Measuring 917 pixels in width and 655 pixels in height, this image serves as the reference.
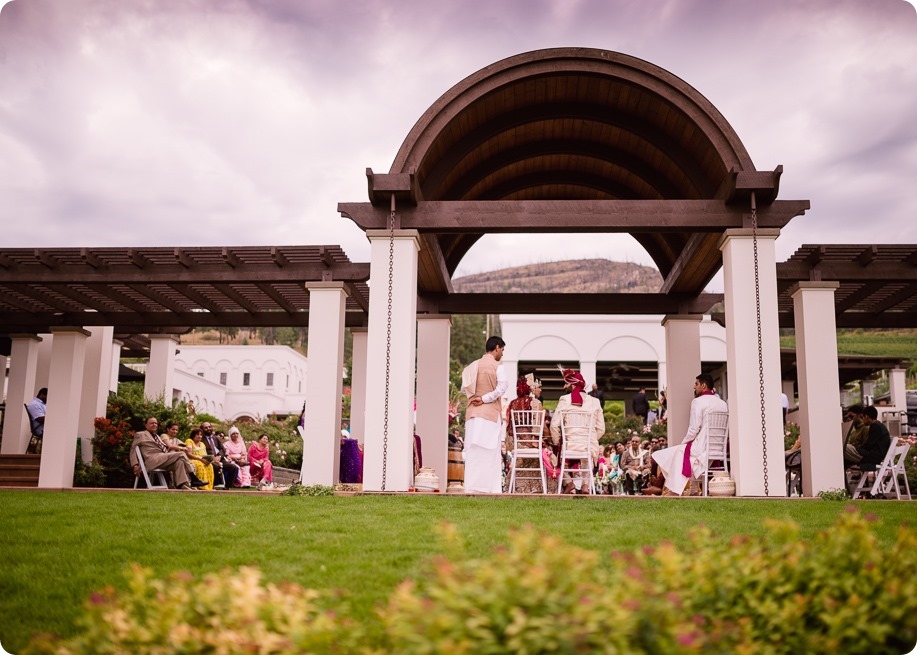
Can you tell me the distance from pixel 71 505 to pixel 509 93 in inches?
307

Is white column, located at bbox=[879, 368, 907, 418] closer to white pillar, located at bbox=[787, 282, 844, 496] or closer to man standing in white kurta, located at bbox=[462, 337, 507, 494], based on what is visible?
white pillar, located at bbox=[787, 282, 844, 496]

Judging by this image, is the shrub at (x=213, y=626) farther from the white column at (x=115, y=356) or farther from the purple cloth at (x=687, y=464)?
the white column at (x=115, y=356)

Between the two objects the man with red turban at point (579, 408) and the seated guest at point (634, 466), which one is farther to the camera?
the seated guest at point (634, 466)

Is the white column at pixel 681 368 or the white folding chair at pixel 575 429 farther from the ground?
the white column at pixel 681 368

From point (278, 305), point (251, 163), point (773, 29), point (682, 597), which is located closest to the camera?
point (682, 597)

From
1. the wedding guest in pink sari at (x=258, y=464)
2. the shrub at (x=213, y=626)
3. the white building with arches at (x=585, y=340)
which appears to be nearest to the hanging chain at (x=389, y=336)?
the shrub at (x=213, y=626)

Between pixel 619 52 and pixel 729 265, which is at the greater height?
pixel 619 52

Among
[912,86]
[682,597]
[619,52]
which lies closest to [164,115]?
[619,52]

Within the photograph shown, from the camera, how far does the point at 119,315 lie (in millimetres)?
15773

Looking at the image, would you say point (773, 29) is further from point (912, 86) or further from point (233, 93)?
point (233, 93)

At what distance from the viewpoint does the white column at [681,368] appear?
14336mm

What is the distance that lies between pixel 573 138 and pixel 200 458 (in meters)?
9.21

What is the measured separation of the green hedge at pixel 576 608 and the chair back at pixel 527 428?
6.69 m

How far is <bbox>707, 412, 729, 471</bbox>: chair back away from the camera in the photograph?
10.5 m
